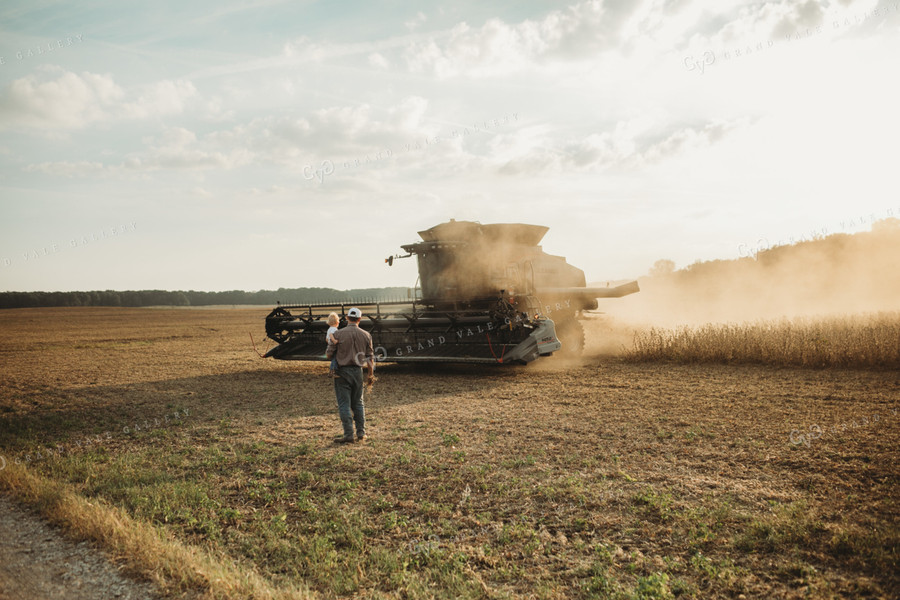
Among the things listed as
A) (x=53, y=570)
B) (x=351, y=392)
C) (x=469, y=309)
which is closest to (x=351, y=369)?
(x=351, y=392)

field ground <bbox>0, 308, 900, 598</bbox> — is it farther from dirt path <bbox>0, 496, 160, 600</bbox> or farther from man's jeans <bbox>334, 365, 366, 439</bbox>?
man's jeans <bbox>334, 365, 366, 439</bbox>

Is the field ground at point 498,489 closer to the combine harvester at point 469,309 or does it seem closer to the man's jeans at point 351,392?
the man's jeans at point 351,392

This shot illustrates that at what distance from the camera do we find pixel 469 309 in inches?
575

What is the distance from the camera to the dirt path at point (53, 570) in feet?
12.6

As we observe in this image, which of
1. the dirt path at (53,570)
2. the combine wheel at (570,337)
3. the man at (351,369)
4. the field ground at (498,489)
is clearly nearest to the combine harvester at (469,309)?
the combine wheel at (570,337)

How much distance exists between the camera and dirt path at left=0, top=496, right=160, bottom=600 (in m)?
3.85

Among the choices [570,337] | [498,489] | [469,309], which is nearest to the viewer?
[498,489]

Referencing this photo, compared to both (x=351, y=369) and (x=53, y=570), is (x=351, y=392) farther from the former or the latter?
(x=53, y=570)

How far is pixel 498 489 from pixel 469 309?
9162mm

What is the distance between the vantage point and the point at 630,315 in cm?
2950

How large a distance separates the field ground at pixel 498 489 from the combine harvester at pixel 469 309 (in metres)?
2.08

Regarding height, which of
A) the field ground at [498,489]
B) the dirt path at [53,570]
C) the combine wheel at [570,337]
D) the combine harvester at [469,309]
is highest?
the combine harvester at [469,309]

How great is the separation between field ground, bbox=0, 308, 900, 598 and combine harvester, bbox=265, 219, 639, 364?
2079mm

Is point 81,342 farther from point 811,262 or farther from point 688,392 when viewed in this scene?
point 811,262
